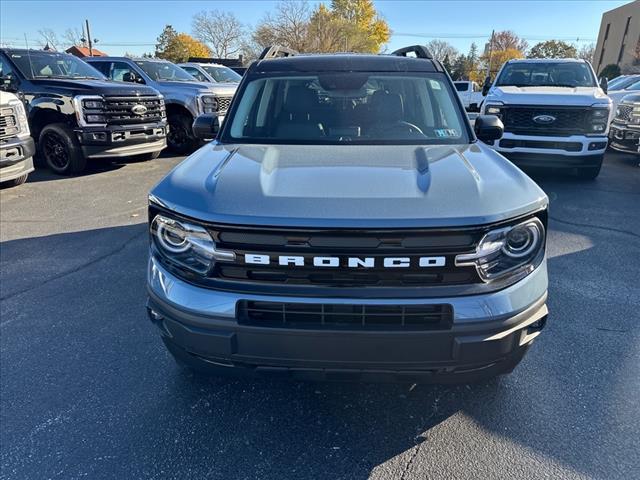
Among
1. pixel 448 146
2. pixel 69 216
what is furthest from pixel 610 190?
pixel 69 216

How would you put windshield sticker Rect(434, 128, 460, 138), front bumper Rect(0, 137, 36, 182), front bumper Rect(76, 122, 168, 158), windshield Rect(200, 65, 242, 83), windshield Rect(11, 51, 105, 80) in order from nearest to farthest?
windshield sticker Rect(434, 128, 460, 138)
front bumper Rect(0, 137, 36, 182)
front bumper Rect(76, 122, 168, 158)
windshield Rect(11, 51, 105, 80)
windshield Rect(200, 65, 242, 83)

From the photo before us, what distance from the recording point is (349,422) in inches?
91.5

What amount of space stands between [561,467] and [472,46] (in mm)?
102865

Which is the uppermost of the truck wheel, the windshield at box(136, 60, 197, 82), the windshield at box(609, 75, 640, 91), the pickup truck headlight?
the windshield at box(136, 60, 197, 82)

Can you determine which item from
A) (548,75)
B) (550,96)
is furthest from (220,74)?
(550,96)

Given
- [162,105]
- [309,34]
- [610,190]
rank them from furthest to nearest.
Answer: [309,34] → [162,105] → [610,190]

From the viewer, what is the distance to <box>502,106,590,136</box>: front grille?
7062 millimetres

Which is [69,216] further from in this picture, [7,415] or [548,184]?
[548,184]

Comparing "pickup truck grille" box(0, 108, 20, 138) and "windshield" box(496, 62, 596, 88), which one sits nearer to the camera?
"pickup truck grille" box(0, 108, 20, 138)

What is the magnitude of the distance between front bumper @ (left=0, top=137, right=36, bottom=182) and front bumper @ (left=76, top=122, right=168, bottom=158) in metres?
1.13

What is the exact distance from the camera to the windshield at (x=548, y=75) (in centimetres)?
820

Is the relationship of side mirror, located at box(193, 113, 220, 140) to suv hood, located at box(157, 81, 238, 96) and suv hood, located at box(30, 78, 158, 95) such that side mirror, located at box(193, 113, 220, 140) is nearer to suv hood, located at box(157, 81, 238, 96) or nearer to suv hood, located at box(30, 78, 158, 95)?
suv hood, located at box(30, 78, 158, 95)

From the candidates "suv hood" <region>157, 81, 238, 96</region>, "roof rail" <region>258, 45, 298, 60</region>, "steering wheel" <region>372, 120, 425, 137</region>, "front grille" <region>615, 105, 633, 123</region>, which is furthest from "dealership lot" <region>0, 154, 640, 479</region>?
"suv hood" <region>157, 81, 238, 96</region>

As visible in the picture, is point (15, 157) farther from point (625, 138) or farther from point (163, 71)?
point (625, 138)
